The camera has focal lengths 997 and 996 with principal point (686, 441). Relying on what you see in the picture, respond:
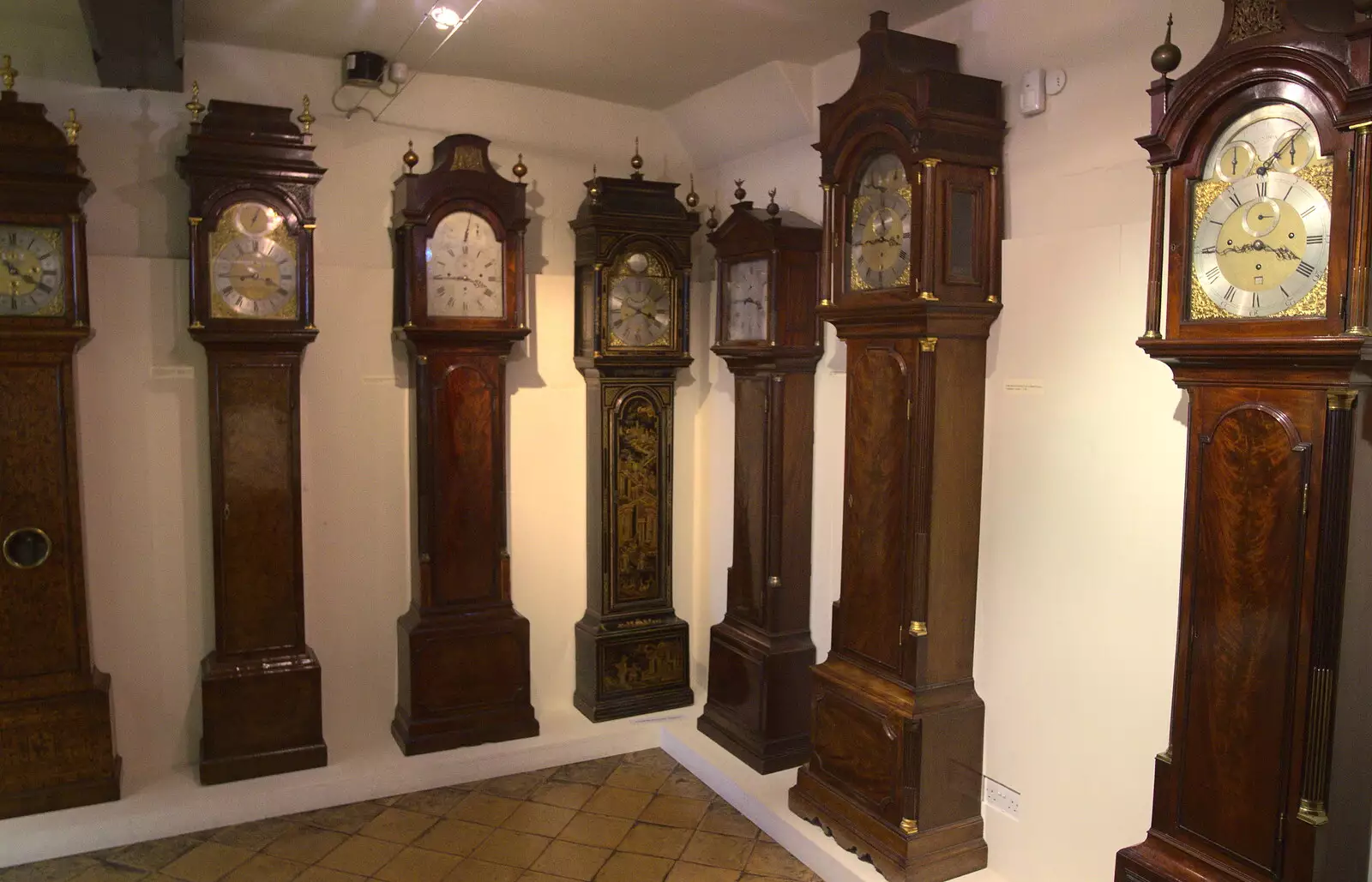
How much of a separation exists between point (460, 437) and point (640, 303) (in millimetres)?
983

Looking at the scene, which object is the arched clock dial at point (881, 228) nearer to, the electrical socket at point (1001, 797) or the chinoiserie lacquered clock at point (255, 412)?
the electrical socket at point (1001, 797)

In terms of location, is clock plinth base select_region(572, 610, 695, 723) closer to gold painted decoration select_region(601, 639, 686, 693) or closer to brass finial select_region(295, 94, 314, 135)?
gold painted decoration select_region(601, 639, 686, 693)

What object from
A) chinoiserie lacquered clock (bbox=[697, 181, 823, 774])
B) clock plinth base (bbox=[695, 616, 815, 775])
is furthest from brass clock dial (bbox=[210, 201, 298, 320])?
clock plinth base (bbox=[695, 616, 815, 775])

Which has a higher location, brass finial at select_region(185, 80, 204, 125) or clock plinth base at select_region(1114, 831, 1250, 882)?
brass finial at select_region(185, 80, 204, 125)

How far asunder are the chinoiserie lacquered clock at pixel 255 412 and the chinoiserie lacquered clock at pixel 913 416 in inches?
80.2

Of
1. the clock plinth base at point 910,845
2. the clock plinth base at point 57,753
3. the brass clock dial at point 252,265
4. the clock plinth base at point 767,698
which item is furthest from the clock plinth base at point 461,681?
the clock plinth base at point 910,845

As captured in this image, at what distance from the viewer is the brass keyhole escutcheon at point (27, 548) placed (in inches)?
137

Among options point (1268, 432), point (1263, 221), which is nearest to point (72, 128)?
point (1263, 221)

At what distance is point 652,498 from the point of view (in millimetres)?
4586

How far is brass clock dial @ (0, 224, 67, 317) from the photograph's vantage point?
340cm

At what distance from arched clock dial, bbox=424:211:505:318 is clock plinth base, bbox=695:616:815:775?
175 centimetres

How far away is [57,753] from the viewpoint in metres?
3.54

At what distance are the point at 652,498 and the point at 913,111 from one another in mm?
2214

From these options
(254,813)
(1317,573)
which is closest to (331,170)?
(254,813)
